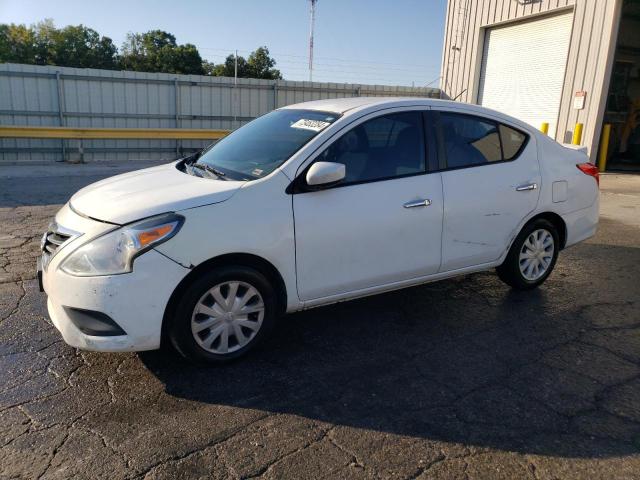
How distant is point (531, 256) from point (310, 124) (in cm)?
240

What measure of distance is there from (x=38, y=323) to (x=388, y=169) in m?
2.85

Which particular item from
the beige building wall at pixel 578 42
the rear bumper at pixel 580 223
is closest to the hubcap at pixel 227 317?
the rear bumper at pixel 580 223

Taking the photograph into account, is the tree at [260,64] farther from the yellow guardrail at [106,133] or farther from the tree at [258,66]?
the yellow guardrail at [106,133]

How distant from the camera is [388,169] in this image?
12.8 feet

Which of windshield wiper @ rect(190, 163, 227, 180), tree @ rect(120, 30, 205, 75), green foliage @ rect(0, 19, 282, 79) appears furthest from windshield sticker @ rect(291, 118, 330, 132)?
tree @ rect(120, 30, 205, 75)

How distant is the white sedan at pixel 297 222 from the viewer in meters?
3.07

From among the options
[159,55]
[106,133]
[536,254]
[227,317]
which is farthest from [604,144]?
[159,55]

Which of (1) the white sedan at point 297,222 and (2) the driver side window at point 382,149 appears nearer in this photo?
(1) the white sedan at point 297,222

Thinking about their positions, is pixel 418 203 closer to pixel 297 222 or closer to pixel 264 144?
pixel 297 222

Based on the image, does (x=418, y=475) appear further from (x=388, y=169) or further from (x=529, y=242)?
(x=529, y=242)

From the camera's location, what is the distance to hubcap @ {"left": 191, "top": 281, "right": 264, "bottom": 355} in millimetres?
3281

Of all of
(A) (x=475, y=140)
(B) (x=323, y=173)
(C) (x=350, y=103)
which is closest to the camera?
(B) (x=323, y=173)

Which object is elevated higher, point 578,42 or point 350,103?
point 578,42

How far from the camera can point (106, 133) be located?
14.0 m
